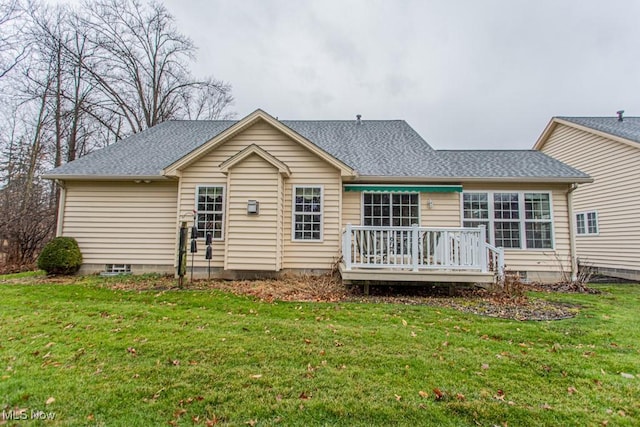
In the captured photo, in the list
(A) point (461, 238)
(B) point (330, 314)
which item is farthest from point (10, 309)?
(A) point (461, 238)

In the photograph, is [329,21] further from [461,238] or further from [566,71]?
[566,71]

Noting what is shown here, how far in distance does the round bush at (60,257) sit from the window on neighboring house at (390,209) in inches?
346

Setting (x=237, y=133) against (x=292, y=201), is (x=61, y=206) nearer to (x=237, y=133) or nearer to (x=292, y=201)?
(x=237, y=133)

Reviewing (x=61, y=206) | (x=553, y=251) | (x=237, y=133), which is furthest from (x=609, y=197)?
(x=61, y=206)

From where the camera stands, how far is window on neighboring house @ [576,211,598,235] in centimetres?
1145

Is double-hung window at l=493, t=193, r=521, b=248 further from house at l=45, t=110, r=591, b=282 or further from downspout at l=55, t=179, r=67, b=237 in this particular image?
downspout at l=55, t=179, r=67, b=237

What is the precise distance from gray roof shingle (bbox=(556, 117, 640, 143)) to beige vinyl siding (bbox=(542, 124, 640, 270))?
1.04ft

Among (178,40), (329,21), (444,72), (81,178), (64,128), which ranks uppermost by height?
(178,40)

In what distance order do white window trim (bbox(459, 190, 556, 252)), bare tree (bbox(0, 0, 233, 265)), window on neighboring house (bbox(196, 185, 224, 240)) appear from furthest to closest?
bare tree (bbox(0, 0, 233, 265)) → white window trim (bbox(459, 190, 556, 252)) → window on neighboring house (bbox(196, 185, 224, 240))

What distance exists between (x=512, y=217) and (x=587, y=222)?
5.51 metres

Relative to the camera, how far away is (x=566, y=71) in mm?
18656

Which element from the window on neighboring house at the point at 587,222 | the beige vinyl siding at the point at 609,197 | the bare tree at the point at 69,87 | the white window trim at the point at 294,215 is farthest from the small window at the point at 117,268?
the window on neighboring house at the point at 587,222

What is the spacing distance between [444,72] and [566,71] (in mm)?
8609

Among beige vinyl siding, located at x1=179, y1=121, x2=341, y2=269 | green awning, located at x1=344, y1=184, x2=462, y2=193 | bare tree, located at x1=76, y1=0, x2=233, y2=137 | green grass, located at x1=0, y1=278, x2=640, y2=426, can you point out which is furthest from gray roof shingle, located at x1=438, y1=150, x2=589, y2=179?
bare tree, located at x1=76, y1=0, x2=233, y2=137
